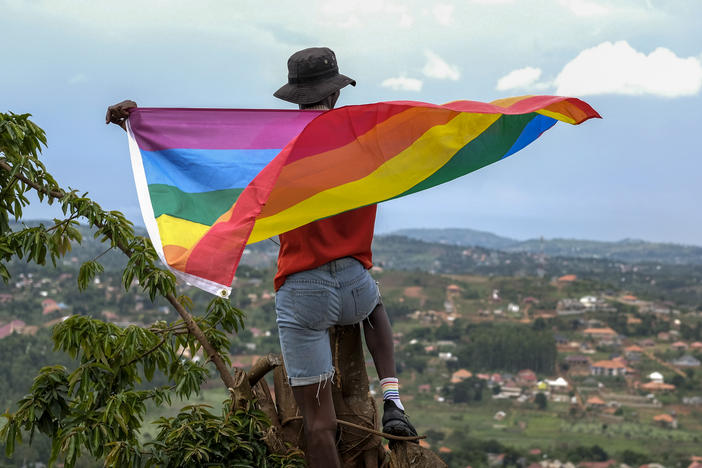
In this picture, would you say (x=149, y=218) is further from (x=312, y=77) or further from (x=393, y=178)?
(x=393, y=178)

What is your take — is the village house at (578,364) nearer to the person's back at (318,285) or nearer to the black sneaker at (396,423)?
the black sneaker at (396,423)

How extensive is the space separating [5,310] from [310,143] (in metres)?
80.7

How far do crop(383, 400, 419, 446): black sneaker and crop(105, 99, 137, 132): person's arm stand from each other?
6.70 feet

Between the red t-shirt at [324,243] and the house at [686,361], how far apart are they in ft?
316

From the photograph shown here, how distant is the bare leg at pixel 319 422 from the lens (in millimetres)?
3812

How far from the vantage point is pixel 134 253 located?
15.5 ft

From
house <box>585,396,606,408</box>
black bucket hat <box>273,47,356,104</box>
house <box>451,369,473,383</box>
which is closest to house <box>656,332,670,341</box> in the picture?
house <box>585,396,606,408</box>

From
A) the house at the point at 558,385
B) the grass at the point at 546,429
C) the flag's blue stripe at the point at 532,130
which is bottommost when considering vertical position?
the grass at the point at 546,429

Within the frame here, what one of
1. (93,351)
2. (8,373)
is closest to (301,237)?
(93,351)

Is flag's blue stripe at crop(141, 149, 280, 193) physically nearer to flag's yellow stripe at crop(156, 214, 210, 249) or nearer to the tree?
flag's yellow stripe at crop(156, 214, 210, 249)

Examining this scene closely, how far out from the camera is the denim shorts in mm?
3699

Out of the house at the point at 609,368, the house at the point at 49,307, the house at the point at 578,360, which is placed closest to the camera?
the house at the point at 49,307

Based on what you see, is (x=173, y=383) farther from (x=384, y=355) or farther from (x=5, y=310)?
(x=5, y=310)

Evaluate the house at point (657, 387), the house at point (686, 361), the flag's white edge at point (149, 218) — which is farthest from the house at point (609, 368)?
the flag's white edge at point (149, 218)
